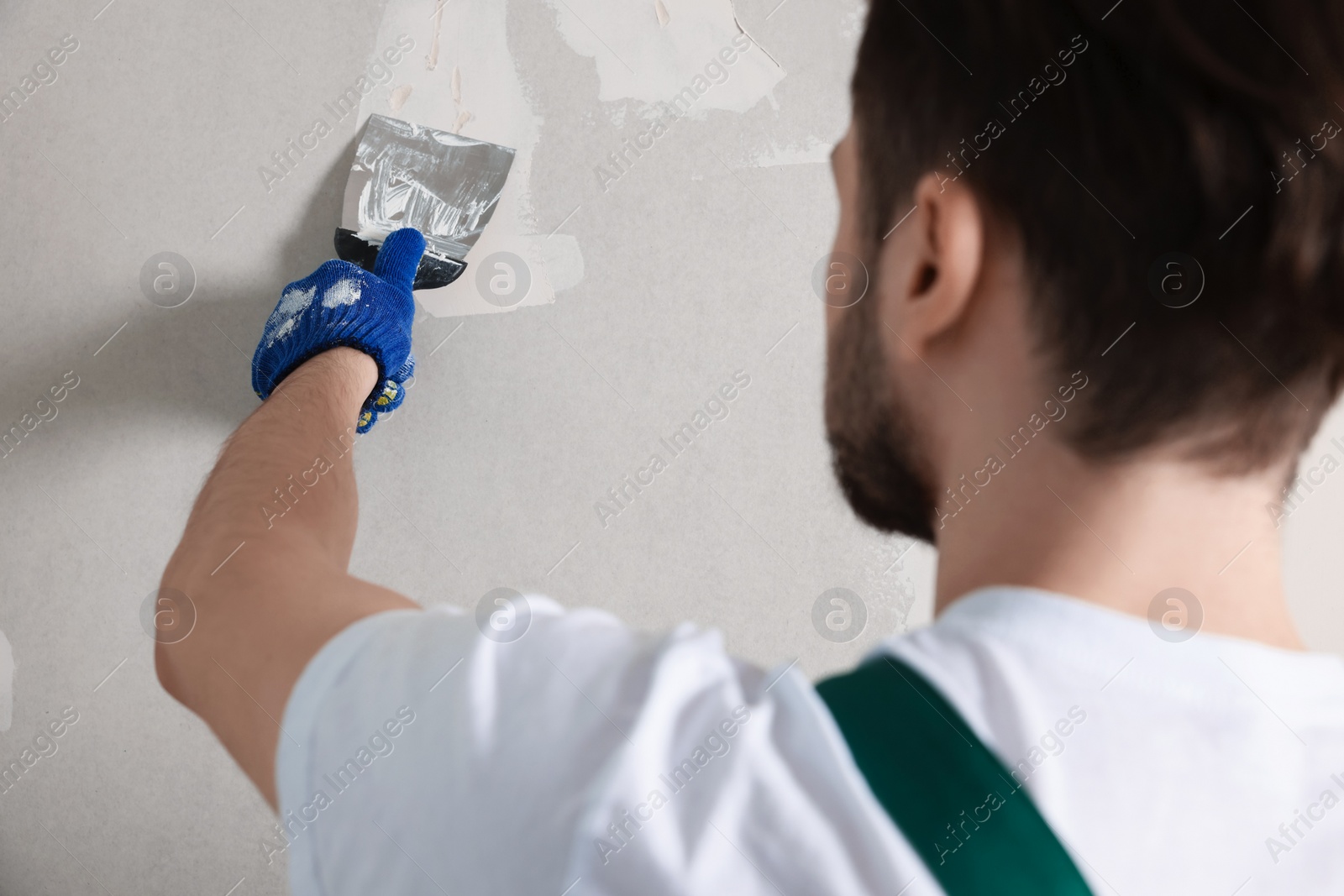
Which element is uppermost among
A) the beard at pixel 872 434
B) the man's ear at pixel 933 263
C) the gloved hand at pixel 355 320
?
the gloved hand at pixel 355 320

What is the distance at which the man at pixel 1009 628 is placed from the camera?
46 cm

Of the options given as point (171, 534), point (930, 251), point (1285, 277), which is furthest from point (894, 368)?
point (171, 534)

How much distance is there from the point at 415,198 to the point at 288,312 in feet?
0.78

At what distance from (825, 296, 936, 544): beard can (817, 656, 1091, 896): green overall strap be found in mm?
254

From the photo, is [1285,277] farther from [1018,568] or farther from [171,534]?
[171,534]

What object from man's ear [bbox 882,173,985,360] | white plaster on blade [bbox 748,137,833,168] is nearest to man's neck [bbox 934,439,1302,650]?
man's ear [bbox 882,173,985,360]

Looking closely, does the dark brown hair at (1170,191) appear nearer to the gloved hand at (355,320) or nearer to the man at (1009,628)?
the man at (1009,628)

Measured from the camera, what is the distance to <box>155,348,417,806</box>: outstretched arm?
581 millimetres

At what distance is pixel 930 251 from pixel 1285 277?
0.70 feet

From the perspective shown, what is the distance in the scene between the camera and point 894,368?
661 mm

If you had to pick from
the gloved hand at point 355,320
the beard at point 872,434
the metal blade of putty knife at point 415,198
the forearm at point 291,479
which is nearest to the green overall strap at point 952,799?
the beard at point 872,434

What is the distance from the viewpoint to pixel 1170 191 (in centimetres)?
52

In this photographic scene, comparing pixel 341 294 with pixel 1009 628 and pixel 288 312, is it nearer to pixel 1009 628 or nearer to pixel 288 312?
pixel 288 312

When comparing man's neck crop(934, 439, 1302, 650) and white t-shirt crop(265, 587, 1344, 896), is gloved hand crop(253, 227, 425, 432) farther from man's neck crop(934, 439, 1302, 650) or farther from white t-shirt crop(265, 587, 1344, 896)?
man's neck crop(934, 439, 1302, 650)
